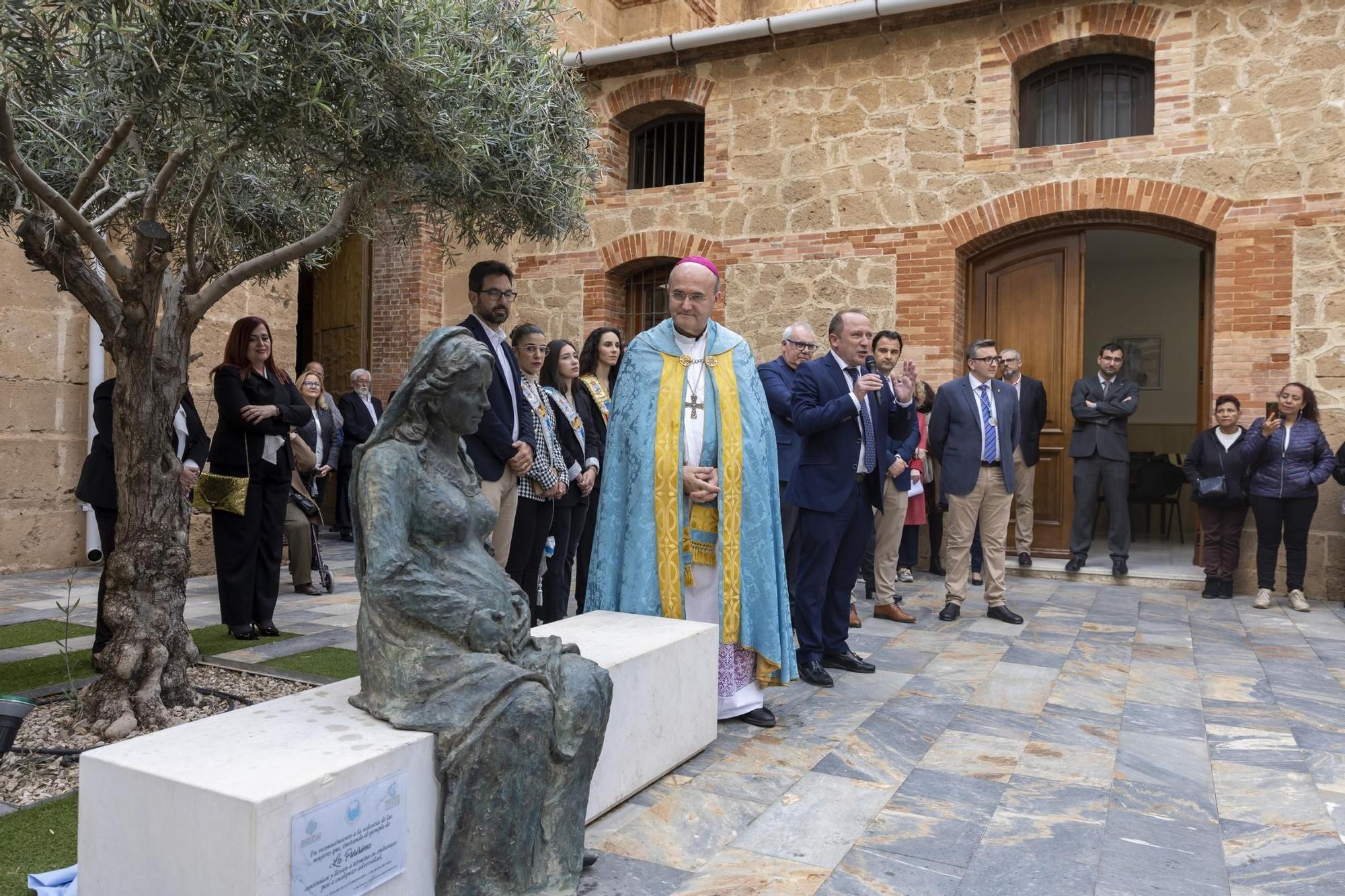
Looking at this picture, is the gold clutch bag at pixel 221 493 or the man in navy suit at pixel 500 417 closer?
the man in navy suit at pixel 500 417

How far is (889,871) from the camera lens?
2.99 m

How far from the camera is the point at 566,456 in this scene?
19.1 feet

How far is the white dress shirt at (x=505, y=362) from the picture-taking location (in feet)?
16.4

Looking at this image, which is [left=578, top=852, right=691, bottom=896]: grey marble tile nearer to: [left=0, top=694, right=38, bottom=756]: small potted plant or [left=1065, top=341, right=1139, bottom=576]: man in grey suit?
[left=0, top=694, right=38, bottom=756]: small potted plant

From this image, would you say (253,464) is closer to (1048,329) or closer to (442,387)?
(442,387)

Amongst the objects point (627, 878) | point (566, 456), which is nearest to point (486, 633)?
point (627, 878)

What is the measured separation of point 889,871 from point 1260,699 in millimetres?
3154

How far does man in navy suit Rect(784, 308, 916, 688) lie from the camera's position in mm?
5164

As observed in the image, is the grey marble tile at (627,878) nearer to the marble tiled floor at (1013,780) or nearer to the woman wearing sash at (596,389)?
the marble tiled floor at (1013,780)

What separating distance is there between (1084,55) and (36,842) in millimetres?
10236

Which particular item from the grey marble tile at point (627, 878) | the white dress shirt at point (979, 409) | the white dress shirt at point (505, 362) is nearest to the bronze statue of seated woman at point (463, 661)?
the grey marble tile at point (627, 878)

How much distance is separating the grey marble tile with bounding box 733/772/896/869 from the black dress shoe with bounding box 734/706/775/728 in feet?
1.93

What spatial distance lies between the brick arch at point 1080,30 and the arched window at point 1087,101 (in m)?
0.24

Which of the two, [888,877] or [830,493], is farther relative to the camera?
[830,493]
